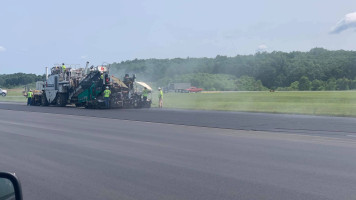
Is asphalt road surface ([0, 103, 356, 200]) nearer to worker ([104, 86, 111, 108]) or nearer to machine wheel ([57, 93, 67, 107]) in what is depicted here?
worker ([104, 86, 111, 108])

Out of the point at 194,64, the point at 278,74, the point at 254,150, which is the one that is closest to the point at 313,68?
the point at 278,74

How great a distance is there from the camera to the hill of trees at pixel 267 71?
55469mm

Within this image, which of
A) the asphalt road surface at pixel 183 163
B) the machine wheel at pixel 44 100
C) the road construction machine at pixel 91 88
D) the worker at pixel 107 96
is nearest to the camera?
the asphalt road surface at pixel 183 163

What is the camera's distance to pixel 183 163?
8758 mm

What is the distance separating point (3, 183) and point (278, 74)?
204 feet

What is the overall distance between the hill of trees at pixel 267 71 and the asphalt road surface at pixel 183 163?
36.4 metres

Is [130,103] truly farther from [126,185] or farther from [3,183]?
[3,183]

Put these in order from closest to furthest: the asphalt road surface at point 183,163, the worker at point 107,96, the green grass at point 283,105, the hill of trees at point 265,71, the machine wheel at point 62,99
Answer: the asphalt road surface at point 183,163 < the green grass at point 283,105 < the worker at point 107,96 < the machine wheel at point 62,99 < the hill of trees at point 265,71

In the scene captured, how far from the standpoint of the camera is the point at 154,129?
15.8 m

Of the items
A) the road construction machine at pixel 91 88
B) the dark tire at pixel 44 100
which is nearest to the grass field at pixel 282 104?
the road construction machine at pixel 91 88

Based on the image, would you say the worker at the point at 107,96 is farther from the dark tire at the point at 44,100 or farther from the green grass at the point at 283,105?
the dark tire at the point at 44,100

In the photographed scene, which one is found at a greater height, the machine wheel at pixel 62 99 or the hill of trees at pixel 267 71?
the hill of trees at pixel 267 71

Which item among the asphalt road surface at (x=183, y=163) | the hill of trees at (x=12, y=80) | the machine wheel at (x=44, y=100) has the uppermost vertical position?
the hill of trees at (x=12, y=80)

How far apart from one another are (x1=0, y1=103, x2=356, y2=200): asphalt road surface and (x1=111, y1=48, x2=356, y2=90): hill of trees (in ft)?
119
